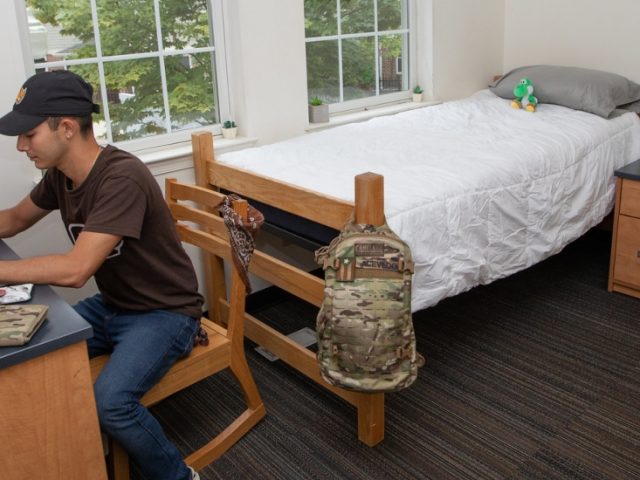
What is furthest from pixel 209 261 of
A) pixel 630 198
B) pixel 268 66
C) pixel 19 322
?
pixel 630 198

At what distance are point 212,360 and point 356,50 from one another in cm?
195

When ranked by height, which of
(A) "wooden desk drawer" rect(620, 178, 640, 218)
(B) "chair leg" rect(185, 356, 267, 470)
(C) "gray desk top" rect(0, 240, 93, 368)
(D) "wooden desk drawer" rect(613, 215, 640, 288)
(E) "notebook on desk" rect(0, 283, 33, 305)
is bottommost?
(B) "chair leg" rect(185, 356, 267, 470)

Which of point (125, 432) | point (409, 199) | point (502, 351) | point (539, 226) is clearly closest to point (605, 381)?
point (502, 351)

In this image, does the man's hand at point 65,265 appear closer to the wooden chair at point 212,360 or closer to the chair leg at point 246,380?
the wooden chair at point 212,360

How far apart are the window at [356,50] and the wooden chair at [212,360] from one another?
3.72 feet

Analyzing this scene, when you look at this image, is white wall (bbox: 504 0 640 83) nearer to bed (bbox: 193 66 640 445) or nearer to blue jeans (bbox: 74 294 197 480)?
bed (bbox: 193 66 640 445)

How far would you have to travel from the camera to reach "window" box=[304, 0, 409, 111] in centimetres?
313

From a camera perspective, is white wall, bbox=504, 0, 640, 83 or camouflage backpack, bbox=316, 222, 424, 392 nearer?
camouflage backpack, bbox=316, 222, 424, 392

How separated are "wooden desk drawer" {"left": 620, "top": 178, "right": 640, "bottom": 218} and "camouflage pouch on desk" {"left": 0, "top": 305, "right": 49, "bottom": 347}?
2.33 metres

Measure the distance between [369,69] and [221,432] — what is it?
6.59ft

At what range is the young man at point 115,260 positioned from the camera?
161 cm

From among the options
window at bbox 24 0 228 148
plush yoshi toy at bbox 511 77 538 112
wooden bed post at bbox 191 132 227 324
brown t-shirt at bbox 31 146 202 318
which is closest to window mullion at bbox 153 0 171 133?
window at bbox 24 0 228 148

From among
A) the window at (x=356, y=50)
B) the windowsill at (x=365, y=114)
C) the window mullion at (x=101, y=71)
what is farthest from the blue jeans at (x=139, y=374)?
the window at (x=356, y=50)

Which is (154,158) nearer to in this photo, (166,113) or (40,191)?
(166,113)
